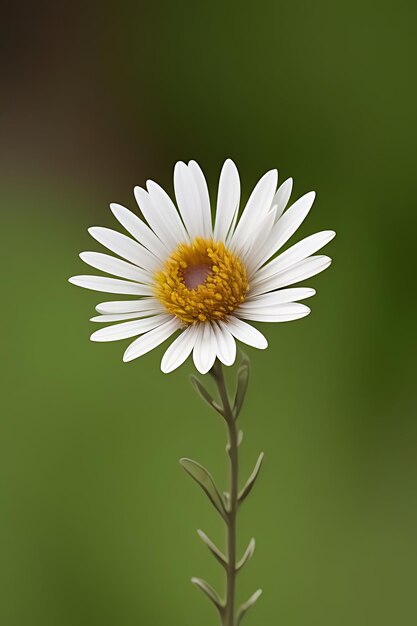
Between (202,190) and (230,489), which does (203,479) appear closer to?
(230,489)

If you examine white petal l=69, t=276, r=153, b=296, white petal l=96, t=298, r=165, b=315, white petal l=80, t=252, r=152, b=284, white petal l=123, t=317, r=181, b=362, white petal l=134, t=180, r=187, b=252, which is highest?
white petal l=134, t=180, r=187, b=252

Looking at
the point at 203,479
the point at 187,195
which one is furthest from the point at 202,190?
the point at 203,479

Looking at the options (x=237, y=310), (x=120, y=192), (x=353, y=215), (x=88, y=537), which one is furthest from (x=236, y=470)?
(x=120, y=192)

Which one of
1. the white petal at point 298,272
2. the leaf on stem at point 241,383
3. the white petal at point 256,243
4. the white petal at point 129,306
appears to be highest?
the white petal at point 129,306

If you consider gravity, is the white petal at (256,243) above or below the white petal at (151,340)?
above

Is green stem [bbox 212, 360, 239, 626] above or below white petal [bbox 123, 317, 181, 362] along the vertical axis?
below

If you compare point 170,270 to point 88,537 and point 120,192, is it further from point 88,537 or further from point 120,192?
point 120,192
